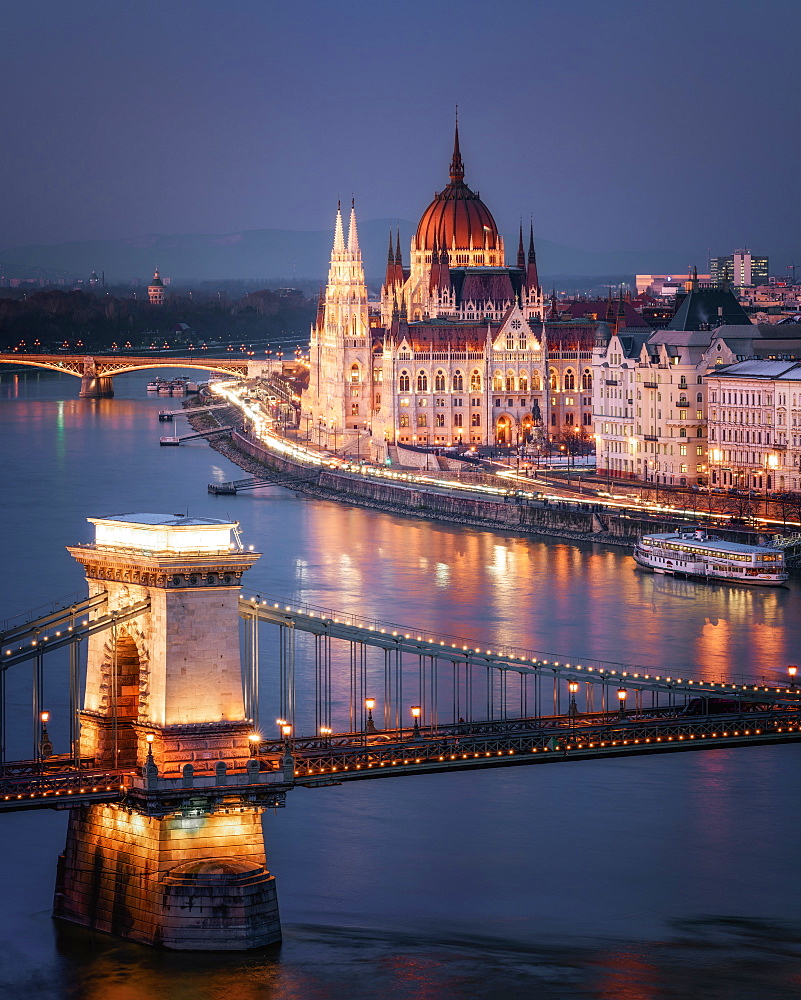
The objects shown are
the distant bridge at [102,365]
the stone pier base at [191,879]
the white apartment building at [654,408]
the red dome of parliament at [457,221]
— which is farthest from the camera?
the distant bridge at [102,365]

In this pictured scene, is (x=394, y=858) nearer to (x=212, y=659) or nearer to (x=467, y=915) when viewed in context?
(x=467, y=915)

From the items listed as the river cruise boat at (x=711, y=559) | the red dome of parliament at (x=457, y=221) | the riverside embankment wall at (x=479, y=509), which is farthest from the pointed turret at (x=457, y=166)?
the river cruise boat at (x=711, y=559)

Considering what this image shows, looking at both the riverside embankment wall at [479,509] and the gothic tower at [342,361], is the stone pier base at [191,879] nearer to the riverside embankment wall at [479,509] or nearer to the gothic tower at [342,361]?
the riverside embankment wall at [479,509]

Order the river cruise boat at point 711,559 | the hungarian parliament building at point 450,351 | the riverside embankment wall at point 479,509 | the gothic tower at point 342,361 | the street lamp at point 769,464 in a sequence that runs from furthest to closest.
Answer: the gothic tower at point 342,361 < the hungarian parliament building at point 450,351 < the street lamp at point 769,464 < the riverside embankment wall at point 479,509 < the river cruise boat at point 711,559

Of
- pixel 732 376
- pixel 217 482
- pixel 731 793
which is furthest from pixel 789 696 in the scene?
pixel 217 482

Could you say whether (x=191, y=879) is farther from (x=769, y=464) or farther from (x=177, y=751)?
(x=769, y=464)

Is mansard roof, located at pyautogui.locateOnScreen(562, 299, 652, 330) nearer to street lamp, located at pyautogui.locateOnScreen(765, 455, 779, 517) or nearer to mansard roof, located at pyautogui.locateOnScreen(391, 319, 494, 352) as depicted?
mansard roof, located at pyautogui.locateOnScreen(391, 319, 494, 352)
